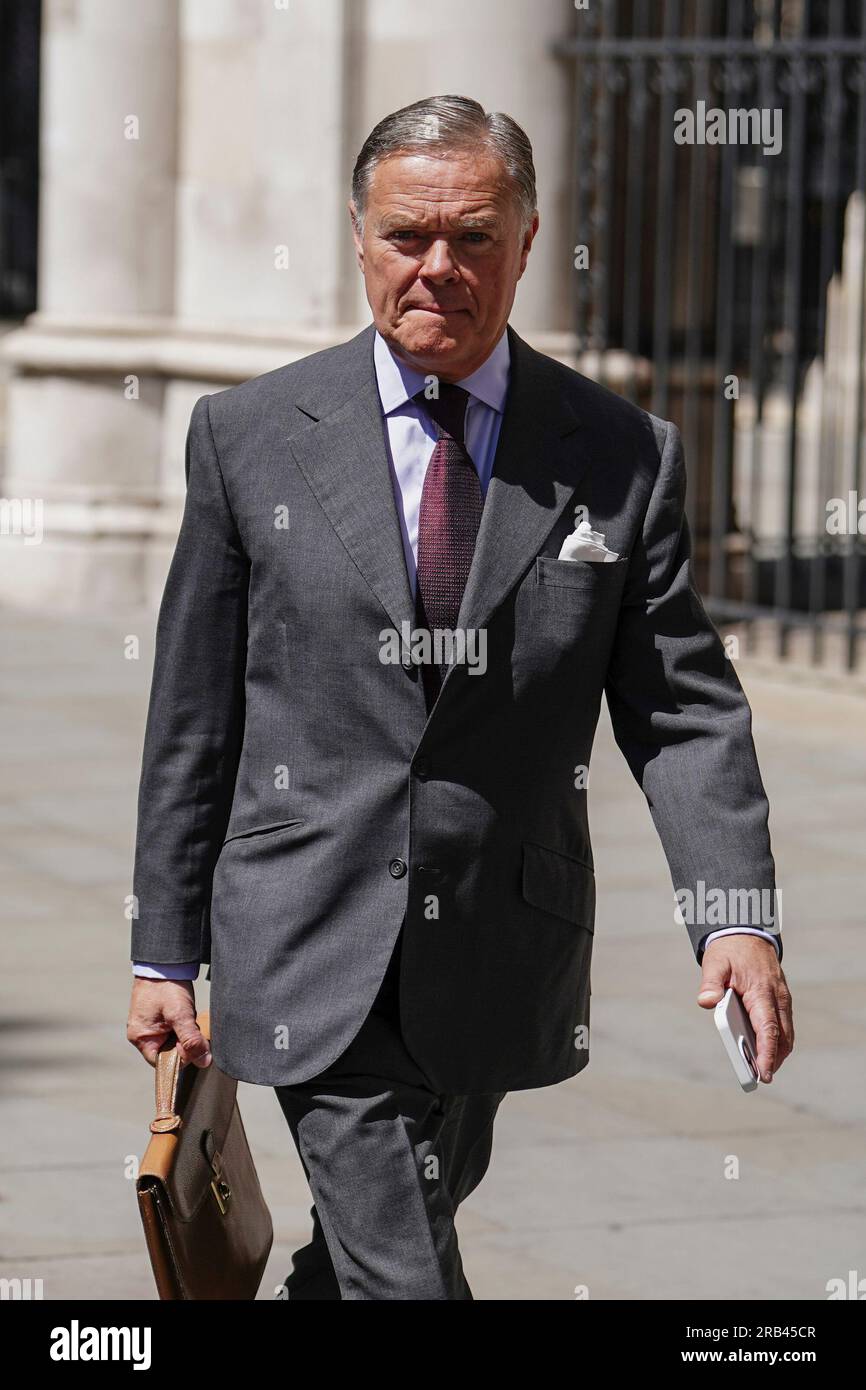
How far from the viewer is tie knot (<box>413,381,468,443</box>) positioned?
123 inches

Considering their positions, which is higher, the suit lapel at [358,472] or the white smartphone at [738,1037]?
the suit lapel at [358,472]

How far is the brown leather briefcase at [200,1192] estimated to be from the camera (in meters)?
2.99

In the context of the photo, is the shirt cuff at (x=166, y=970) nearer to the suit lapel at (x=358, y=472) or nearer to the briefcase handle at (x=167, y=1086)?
the briefcase handle at (x=167, y=1086)

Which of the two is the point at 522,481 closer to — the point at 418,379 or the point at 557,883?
the point at 418,379

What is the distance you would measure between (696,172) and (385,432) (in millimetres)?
8838

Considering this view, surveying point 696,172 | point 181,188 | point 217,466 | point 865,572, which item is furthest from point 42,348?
point 217,466

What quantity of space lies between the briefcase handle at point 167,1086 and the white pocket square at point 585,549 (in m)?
0.78

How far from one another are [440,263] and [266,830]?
2.40 feet

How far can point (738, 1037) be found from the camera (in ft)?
9.66

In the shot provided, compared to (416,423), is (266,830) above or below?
below

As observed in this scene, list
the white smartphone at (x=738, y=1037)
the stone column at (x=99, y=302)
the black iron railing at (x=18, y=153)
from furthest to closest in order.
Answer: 1. the black iron railing at (x=18, y=153)
2. the stone column at (x=99, y=302)
3. the white smartphone at (x=738, y=1037)

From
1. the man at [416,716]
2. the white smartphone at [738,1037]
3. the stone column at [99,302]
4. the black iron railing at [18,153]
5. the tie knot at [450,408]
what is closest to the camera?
the white smartphone at [738,1037]

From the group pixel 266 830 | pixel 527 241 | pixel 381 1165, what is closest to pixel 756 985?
pixel 381 1165

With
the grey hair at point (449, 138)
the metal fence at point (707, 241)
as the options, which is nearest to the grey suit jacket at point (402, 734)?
the grey hair at point (449, 138)
